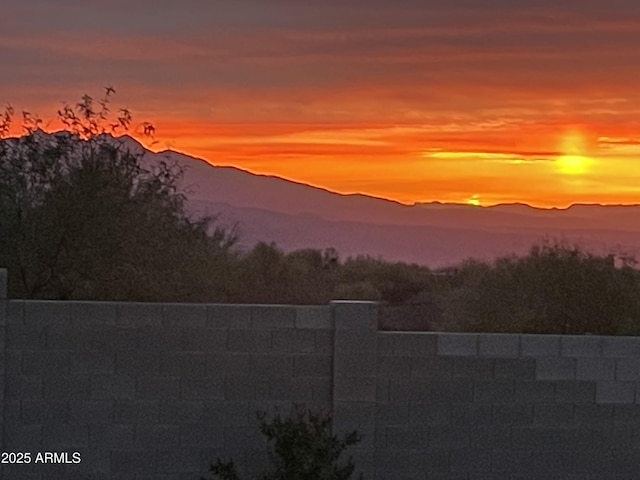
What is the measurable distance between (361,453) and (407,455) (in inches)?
18.3

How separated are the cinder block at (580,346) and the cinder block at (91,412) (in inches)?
173

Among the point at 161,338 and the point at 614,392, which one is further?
the point at 614,392

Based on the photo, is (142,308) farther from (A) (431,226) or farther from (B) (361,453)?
(A) (431,226)

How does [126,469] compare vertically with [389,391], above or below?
below

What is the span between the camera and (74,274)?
55.1 ft

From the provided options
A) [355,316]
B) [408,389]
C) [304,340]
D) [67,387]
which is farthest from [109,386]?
[408,389]

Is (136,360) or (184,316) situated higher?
(184,316)

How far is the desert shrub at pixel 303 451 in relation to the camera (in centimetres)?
1182

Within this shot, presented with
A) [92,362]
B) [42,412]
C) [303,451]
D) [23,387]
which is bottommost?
[303,451]

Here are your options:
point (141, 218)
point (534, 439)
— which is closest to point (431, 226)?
point (141, 218)

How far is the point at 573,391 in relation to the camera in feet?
41.6

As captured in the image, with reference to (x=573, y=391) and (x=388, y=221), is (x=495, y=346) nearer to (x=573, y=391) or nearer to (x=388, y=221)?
(x=573, y=391)

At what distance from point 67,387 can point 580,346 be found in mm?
4945

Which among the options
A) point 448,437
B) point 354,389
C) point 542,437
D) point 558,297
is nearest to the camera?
point 354,389
